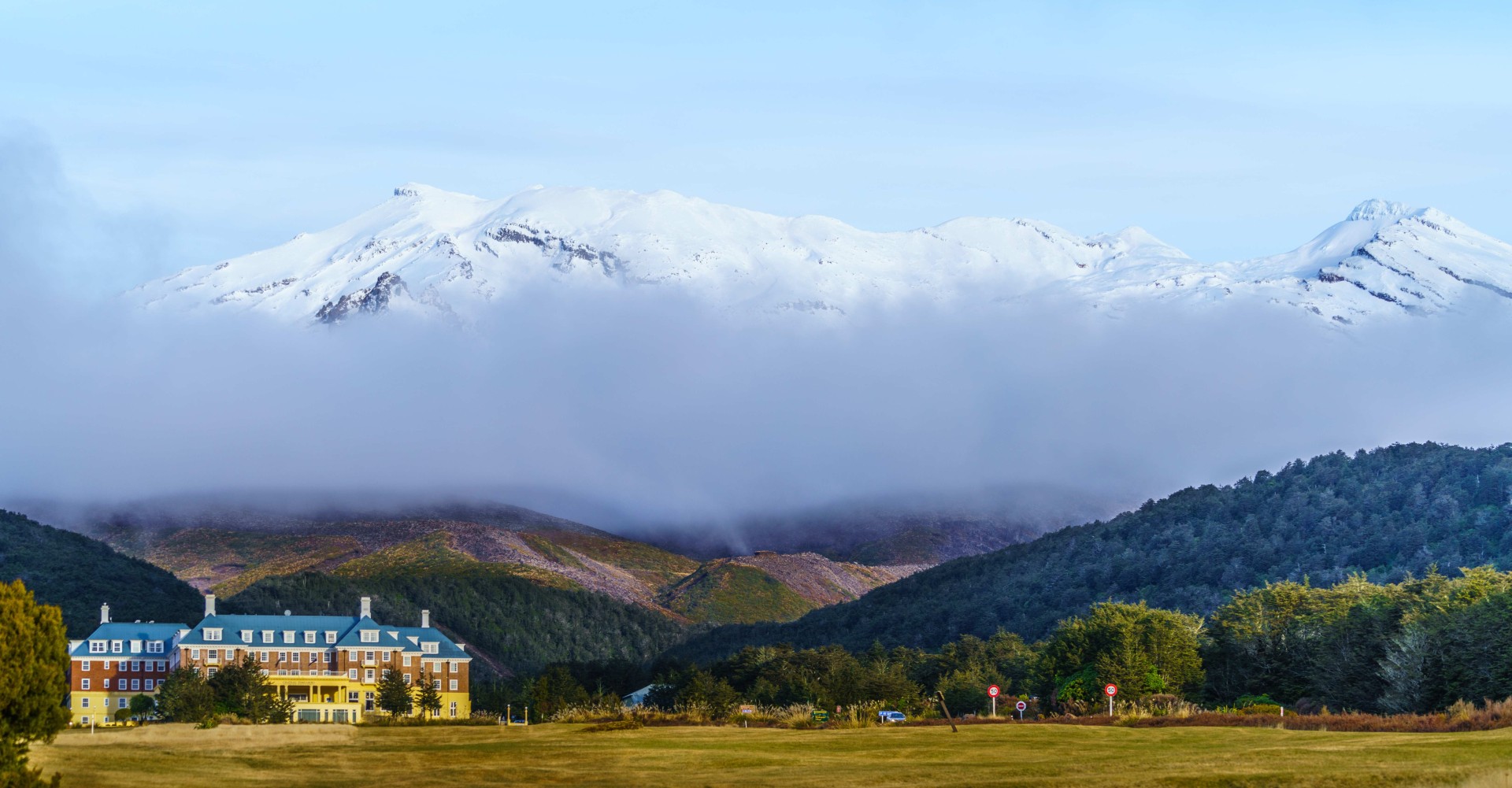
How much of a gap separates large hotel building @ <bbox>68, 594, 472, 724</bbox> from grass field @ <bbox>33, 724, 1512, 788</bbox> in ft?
247

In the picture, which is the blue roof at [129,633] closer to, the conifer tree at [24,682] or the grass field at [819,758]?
the grass field at [819,758]

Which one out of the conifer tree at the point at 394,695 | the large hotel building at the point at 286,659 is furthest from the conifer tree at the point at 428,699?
the large hotel building at the point at 286,659

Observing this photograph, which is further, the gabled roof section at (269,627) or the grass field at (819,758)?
the gabled roof section at (269,627)

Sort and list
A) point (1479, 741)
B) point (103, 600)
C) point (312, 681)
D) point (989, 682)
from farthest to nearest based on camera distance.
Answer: point (103, 600) → point (312, 681) → point (989, 682) → point (1479, 741)

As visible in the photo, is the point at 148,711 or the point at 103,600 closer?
the point at 148,711

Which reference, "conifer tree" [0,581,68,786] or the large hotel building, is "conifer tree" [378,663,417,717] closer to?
the large hotel building

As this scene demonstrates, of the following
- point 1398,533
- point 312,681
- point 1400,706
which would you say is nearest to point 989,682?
point 1400,706

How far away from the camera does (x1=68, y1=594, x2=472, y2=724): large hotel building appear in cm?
14300

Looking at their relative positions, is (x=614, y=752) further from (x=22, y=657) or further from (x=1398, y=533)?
(x=1398, y=533)

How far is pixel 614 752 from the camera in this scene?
189 ft

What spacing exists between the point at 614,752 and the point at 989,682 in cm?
5222

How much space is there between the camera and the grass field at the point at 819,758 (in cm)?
4356

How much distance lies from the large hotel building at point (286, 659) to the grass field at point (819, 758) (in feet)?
247

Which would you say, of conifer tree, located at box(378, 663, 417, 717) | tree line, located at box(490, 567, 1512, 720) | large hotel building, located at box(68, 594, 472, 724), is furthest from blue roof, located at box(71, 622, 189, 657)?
tree line, located at box(490, 567, 1512, 720)
